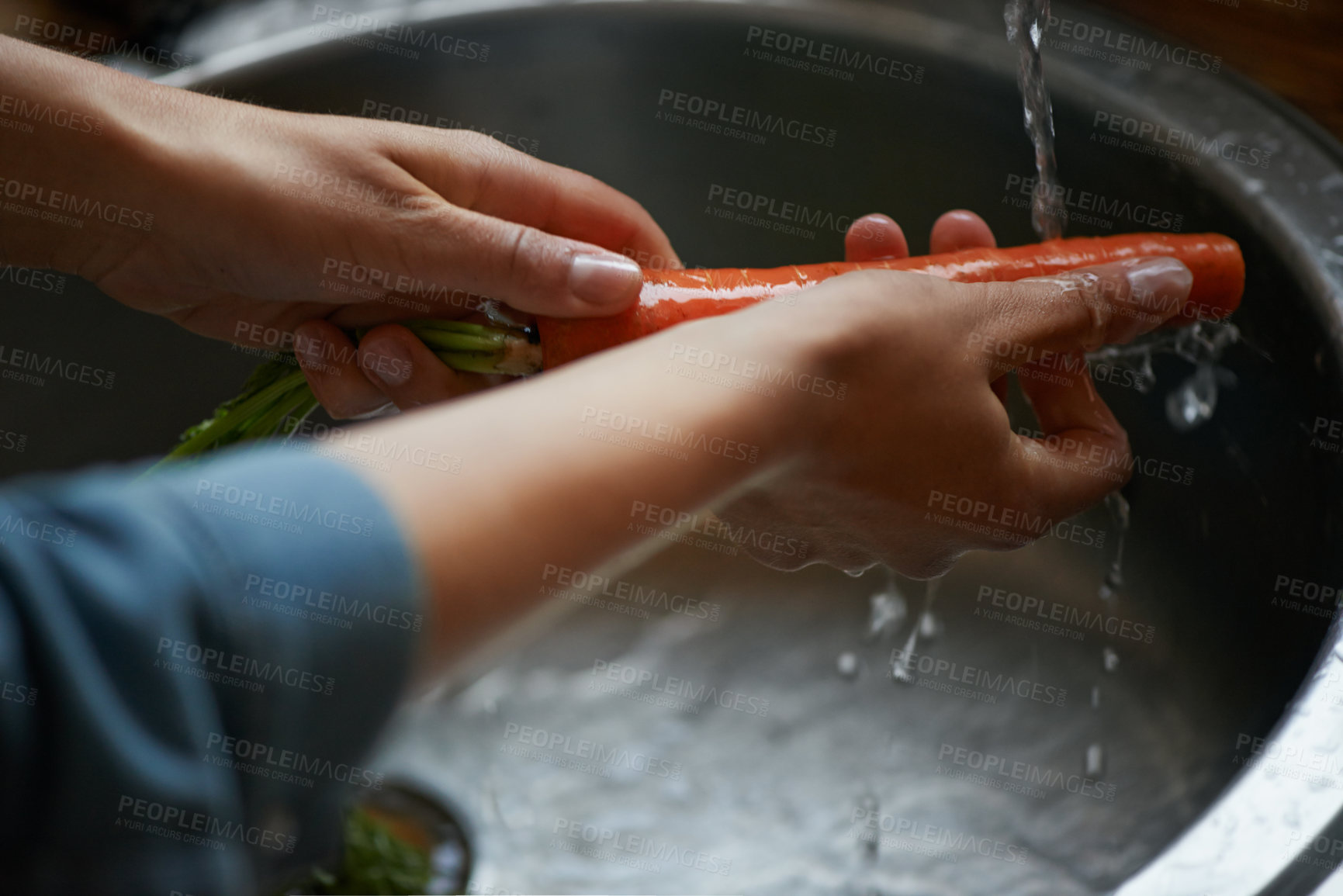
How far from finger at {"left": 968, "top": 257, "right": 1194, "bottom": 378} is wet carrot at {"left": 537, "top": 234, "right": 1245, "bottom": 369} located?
42mm

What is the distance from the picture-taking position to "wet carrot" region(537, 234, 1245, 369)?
2.18 ft

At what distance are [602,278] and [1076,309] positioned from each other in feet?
0.97

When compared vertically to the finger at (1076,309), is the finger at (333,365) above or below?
below

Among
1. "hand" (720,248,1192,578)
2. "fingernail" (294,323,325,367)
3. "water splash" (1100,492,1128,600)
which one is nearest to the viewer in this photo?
"hand" (720,248,1192,578)

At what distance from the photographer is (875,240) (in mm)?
778

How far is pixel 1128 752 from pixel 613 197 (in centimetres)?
59

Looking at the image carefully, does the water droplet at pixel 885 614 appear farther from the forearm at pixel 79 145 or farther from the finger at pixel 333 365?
the forearm at pixel 79 145

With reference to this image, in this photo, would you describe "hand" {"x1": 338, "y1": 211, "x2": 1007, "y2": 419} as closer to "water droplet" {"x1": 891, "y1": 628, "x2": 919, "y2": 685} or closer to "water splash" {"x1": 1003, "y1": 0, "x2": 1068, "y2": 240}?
"water splash" {"x1": 1003, "y1": 0, "x2": 1068, "y2": 240}

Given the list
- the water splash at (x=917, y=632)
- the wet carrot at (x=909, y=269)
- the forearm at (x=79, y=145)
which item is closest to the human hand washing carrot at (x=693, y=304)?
the wet carrot at (x=909, y=269)

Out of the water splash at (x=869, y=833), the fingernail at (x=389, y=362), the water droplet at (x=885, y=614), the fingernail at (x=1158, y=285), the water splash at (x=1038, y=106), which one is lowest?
the water splash at (x=869, y=833)

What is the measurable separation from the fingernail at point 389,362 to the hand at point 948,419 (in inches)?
9.9

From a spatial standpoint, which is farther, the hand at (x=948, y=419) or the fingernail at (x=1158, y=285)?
the fingernail at (x=1158, y=285)

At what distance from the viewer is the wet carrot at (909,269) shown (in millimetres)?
663

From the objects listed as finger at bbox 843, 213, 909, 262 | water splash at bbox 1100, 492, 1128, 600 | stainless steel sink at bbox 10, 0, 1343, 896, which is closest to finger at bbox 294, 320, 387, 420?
stainless steel sink at bbox 10, 0, 1343, 896
